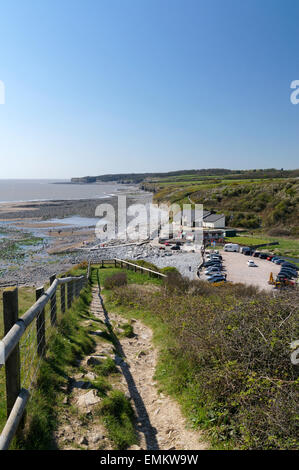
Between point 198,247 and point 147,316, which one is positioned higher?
point 147,316

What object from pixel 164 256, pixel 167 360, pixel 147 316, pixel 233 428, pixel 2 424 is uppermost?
pixel 2 424

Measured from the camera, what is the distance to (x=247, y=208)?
295 feet

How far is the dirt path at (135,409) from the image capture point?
380 cm

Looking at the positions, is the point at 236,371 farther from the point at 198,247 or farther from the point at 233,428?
the point at 198,247

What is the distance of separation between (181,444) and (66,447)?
154cm

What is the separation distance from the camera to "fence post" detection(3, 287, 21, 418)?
3180 millimetres

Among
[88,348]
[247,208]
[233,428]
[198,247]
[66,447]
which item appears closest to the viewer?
[66,447]

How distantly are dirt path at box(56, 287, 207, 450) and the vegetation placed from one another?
236 millimetres

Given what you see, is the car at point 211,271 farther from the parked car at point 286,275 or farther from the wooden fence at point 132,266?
the wooden fence at point 132,266

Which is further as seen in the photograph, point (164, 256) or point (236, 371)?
point (164, 256)

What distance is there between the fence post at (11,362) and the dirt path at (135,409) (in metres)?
0.75

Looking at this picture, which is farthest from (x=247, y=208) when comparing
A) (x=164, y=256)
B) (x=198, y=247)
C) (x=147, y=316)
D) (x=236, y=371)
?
(x=236, y=371)

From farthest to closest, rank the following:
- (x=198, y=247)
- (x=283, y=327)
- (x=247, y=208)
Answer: (x=247, y=208) < (x=198, y=247) < (x=283, y=327)

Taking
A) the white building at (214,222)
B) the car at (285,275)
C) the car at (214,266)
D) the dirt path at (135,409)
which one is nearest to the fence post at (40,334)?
the dirt path at (135,409)
